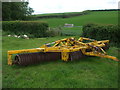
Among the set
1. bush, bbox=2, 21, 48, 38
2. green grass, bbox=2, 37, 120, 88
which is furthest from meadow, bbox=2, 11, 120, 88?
bush, bbox=2, 21, 48, 38

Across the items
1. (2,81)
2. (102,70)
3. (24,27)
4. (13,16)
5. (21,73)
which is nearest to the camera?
(2,81)

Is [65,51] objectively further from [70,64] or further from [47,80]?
[47,80]

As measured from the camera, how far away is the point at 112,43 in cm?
917

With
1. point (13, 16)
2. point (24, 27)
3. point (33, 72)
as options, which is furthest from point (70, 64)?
point (13, 16)

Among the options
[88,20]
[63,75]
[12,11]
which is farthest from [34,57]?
[88,20]

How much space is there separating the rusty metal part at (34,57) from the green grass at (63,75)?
0.50 feet

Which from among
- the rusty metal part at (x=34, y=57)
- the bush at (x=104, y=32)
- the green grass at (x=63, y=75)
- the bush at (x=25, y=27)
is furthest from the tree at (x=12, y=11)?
the green grass at (x=63, y=75)

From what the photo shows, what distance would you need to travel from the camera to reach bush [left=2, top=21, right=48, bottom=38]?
47.9 feet

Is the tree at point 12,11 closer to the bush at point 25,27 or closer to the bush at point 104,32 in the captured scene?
the bush at point 25,27

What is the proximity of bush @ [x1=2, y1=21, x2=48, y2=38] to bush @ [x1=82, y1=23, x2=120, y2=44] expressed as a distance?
214 inches

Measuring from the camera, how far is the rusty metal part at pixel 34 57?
4.78m

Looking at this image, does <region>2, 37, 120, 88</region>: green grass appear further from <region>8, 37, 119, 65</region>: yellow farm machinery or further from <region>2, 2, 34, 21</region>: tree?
<region>2, 2, 34, 21</region>: tree

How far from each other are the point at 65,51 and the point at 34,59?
43.6 inches

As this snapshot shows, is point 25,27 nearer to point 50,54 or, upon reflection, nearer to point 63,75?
point 50,54
